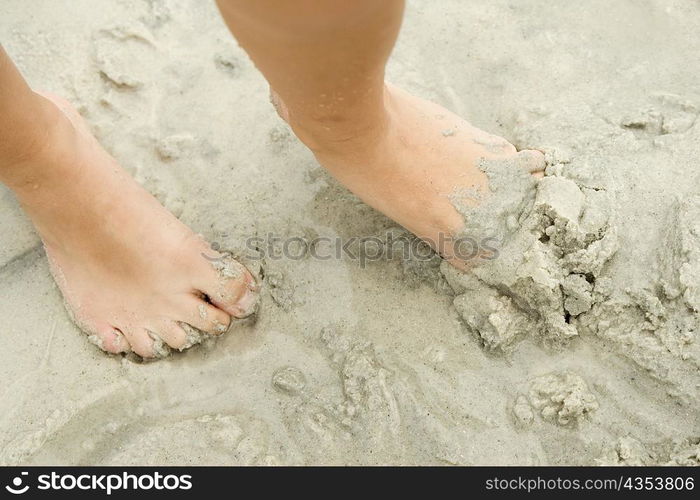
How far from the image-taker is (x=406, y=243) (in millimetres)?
1257

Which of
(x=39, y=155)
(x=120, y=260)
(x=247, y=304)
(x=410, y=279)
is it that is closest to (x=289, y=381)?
(x=247, y=304)

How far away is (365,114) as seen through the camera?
925 mm

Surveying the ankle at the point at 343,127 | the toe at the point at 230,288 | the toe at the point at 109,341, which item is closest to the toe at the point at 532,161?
the ankle at the point at 343,127

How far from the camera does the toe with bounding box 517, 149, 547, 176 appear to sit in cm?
117

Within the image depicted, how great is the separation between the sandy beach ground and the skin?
6 centimetres

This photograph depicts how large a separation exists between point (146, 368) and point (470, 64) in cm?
91

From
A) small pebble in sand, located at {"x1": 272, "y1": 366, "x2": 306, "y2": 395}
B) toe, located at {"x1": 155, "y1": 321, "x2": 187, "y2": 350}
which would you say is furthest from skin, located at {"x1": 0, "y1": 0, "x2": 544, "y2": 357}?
small pebble in sand, located at {"x1": 272, "y1": 366, "x2": 306, "y2": 395}

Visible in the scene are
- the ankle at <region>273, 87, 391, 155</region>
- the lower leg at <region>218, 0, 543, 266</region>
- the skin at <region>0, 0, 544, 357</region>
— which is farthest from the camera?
the skin at <region>0, 0, 544, 357</region>

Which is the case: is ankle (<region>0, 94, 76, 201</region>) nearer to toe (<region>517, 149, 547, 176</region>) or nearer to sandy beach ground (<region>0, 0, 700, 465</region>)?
sandy beach ground (<region>0, 0, 700, 465</region>)

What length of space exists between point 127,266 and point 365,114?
58cm
